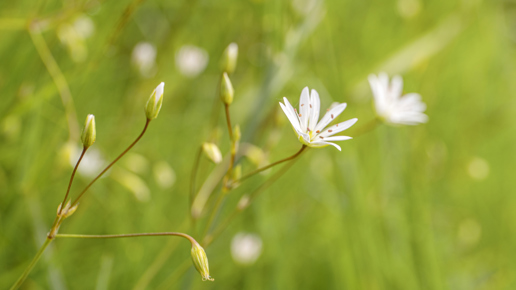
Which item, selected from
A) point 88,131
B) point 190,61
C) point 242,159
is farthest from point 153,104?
point 190,61

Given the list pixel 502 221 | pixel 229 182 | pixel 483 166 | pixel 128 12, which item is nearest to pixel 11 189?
pixel 128 12

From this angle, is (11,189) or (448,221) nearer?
(11,189)

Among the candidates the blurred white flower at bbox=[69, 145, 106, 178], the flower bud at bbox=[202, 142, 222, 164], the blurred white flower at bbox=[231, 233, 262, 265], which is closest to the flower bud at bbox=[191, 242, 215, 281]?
the flower bud at bbox=[202, 142, 222, 164]

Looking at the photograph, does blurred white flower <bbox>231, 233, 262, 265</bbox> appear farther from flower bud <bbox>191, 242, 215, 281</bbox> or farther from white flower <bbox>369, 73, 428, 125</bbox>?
flower bud <bbox>191, 242, 215, 281</bbox>

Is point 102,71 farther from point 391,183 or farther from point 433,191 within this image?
point 433,191

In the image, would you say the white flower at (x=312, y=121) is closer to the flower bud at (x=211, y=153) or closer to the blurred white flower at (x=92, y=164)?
the flower bud at (x=211, y=153)

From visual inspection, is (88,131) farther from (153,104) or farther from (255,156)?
(255,156)
